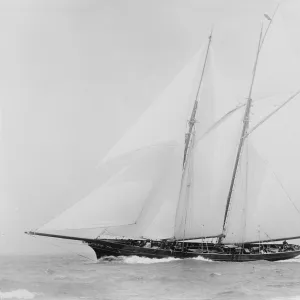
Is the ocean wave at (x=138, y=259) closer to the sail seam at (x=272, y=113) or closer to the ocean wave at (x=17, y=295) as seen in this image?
the sail seam at (x=272, y=113)

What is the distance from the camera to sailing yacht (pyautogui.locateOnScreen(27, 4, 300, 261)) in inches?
373

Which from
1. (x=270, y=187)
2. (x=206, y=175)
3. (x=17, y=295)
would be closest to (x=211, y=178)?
(x=206, y=175)

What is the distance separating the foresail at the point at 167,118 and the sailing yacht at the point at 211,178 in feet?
0.10

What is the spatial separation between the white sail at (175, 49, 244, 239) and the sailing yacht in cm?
2

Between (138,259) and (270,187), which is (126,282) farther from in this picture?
(270,187)

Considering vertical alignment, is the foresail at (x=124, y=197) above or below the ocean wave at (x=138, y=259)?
above

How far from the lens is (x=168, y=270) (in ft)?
26.5

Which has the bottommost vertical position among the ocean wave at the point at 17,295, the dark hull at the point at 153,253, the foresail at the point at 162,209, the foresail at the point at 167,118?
the ocean wave at the point at 17,295

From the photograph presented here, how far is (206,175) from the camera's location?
1046 centimetres

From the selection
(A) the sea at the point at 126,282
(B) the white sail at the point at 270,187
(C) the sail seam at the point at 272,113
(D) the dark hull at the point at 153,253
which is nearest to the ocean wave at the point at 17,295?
(A) the sea at the point at 126,282

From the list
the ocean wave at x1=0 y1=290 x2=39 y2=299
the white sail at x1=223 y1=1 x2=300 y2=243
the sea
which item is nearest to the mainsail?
the white sail at x1=223 y1=1 x2=300 y2=243

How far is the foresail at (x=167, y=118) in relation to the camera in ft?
26.8

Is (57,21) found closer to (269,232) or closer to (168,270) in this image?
(168,270)

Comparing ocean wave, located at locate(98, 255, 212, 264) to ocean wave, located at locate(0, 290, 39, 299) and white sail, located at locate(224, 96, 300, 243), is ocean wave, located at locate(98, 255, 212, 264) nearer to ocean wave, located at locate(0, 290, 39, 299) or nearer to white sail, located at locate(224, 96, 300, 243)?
white sail, located at locate(224, 96, 300, 243)
